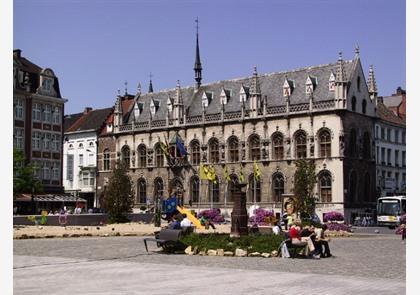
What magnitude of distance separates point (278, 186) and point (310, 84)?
11.2 m

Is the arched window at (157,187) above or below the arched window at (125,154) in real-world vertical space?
below

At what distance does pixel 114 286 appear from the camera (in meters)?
12.5

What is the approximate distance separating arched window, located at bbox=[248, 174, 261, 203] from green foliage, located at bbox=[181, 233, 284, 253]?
Answer: 4170 cm

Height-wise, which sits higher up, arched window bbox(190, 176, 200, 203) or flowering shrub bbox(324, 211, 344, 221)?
arched window bbox(190, 176, 200, 203)

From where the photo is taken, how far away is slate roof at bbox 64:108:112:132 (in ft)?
277

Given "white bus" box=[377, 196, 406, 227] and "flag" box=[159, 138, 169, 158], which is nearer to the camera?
"white bus" box=[377, 196, 406, 227]

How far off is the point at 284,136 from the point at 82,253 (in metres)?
42.9

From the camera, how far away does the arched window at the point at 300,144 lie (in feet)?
202

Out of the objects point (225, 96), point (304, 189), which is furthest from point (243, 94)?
point (304, 189)

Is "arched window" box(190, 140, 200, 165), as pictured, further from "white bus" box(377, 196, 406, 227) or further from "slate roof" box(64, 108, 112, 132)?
"white bus" box(377, 196, 406, 227)

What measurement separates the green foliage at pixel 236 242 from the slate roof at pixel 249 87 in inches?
1610

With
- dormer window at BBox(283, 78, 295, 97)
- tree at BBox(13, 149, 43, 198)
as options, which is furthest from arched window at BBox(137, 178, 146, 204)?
dormer window at BBox(283, 78, 295, 97)

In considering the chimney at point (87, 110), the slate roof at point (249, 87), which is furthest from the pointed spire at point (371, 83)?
the chimney at point (87, 110)

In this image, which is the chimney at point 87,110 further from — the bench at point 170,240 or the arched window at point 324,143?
the bench at point 170,240
